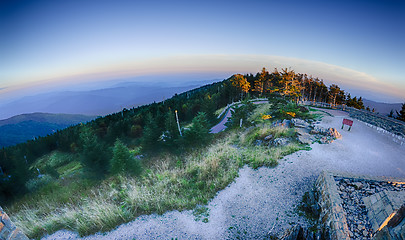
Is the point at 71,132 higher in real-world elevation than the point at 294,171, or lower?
lower

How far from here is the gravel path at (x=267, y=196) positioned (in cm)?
588

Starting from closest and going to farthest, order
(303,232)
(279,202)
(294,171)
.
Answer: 1. (303,232)
2. (279,202)
3. (294,171)

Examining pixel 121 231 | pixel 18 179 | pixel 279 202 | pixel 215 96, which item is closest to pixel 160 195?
pixel 121 231

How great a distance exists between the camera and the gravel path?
5.88m

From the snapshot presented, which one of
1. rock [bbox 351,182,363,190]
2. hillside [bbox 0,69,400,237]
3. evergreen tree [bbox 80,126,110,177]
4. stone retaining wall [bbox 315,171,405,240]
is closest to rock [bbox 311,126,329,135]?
hillside [bbox 0,69,400,237]

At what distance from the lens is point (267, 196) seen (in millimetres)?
7387

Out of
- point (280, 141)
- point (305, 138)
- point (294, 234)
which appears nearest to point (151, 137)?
point (280, 141)

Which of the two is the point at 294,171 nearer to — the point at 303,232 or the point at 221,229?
the point at 303,232

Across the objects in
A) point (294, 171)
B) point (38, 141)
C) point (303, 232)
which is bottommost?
point (38, 141)

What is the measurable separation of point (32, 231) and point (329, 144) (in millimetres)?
16622

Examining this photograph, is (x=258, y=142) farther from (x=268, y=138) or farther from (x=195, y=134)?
(x=195, y=134)

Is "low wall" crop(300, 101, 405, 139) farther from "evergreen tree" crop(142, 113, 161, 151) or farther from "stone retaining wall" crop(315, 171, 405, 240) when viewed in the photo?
"evergreen tree" crop(142, 113, 161, 151)

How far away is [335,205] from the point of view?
5492mm

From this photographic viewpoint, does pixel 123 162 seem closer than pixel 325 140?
Yes
